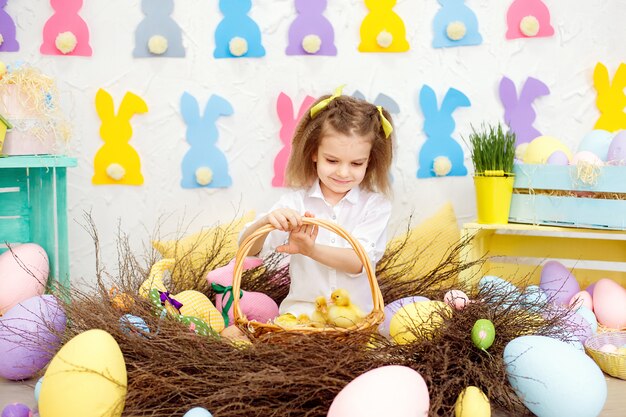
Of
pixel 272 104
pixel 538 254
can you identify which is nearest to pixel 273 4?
pixel 272 104

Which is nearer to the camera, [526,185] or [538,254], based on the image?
[526,185]

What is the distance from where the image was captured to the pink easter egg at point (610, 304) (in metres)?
2.73

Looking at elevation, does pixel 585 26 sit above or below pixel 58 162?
above

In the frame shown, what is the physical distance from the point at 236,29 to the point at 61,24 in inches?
27.8

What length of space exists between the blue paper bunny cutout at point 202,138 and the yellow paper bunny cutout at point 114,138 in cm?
19

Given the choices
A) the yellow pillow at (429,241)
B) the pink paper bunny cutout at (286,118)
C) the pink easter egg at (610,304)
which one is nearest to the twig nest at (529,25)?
the yellow pillow at (429,241)

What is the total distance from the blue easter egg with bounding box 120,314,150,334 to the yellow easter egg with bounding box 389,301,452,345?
2.26 ft

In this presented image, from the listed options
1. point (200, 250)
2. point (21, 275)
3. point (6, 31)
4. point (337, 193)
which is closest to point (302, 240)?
point (337, 193)

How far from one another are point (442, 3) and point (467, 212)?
89 centimetres

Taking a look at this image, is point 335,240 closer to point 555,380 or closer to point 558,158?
point 555,380

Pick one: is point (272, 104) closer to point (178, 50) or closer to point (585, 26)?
point (178, 50)

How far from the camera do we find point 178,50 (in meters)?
3.16

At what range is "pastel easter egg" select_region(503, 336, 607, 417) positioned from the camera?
71.6 inches

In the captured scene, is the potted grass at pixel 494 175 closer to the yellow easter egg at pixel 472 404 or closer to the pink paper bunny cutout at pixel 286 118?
the pink paper bunny cutout at pixel 286 118
